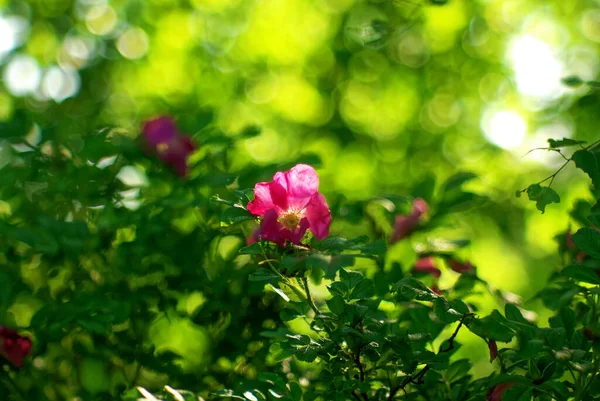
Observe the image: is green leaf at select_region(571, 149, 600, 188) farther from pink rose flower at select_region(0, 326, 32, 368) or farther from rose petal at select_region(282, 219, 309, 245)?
pink rose flower at select_region(0, 326, 32, 368)

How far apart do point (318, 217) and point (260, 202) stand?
0.27 feet

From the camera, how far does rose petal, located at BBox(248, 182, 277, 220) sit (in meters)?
0.92

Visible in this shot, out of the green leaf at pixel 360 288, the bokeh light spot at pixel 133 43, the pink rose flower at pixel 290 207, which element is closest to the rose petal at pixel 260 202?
the pink rose flower at pixel 290 207

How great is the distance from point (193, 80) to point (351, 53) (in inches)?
38.4

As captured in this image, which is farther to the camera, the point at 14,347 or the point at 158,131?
the point at 158,131

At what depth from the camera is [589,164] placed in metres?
0.97

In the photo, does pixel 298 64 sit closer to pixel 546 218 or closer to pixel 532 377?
pixel 546 218

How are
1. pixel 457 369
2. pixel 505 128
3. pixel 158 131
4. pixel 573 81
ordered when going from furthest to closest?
pixel 505 128 → pixel 158 131 → pixel 573 81 → pixel 457 369

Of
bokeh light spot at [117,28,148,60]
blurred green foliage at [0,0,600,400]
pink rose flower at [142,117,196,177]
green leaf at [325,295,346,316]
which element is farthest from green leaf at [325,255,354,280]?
bokeh light spot at [117,28,148,60]

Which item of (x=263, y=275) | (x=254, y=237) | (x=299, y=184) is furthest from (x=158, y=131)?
(x=263, y=275)

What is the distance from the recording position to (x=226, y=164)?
4.59 ft

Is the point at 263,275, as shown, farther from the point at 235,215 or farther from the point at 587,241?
the point at 587,241

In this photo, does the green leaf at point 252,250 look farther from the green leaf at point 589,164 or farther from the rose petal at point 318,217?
the green leaf at point 589,164

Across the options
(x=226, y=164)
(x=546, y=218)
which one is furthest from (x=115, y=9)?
(x=226, y=164)
